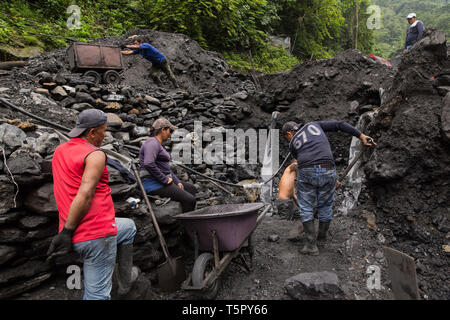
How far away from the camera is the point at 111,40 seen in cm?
976

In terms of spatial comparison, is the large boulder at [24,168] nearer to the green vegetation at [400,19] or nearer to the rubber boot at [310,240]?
the rubber boot at [310,240]

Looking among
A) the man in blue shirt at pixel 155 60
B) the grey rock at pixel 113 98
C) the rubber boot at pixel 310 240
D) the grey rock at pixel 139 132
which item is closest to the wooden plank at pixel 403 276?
the rubber boot at pixel 310 240

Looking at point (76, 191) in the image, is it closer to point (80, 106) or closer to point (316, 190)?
point (316, 190)

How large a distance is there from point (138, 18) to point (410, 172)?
13.1m

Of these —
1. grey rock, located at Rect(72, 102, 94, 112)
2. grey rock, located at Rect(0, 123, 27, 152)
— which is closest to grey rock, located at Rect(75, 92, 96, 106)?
grey rock, located at Rect(72, 102, 94, 112)

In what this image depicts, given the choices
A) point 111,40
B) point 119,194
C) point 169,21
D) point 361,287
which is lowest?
point 361,287

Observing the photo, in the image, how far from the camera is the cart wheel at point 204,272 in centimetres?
265

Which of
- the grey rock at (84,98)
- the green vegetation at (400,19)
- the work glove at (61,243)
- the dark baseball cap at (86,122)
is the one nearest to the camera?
the work glove at (61,243)

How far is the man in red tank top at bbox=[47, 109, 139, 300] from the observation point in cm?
188

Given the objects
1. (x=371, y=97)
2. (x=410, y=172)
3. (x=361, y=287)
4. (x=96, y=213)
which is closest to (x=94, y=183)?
(x=96, y=213)

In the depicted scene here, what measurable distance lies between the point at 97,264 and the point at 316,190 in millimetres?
2770

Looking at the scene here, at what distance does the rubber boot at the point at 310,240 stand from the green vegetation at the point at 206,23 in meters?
9.11

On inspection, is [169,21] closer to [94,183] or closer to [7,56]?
[7,56]

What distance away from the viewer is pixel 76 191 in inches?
77.1
